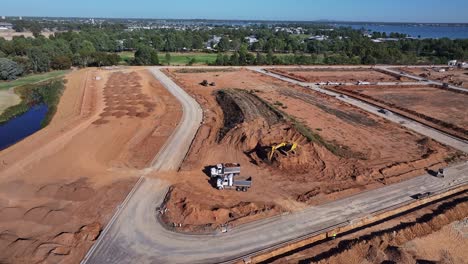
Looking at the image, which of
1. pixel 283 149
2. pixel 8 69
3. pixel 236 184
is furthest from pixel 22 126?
pixel 283 149

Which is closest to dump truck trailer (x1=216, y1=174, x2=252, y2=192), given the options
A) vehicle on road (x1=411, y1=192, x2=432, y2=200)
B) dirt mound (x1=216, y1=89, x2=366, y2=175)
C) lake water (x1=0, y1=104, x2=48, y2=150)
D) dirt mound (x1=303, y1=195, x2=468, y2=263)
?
dirt mound (x1=216, y1=89, x2=366, y2=175)

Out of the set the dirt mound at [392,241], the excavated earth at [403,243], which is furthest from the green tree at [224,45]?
the dirt mound at [392,241]

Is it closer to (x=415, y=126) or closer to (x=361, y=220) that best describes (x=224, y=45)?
(x=415, y=126)

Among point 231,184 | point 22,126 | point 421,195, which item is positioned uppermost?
point 231,184

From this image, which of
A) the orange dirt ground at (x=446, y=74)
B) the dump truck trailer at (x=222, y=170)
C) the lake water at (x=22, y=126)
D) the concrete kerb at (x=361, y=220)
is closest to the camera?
the concrete kerb at (x=361, y=220)

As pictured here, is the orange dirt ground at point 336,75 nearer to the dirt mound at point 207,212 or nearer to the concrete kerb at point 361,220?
the concrete kerb at point 361,220
